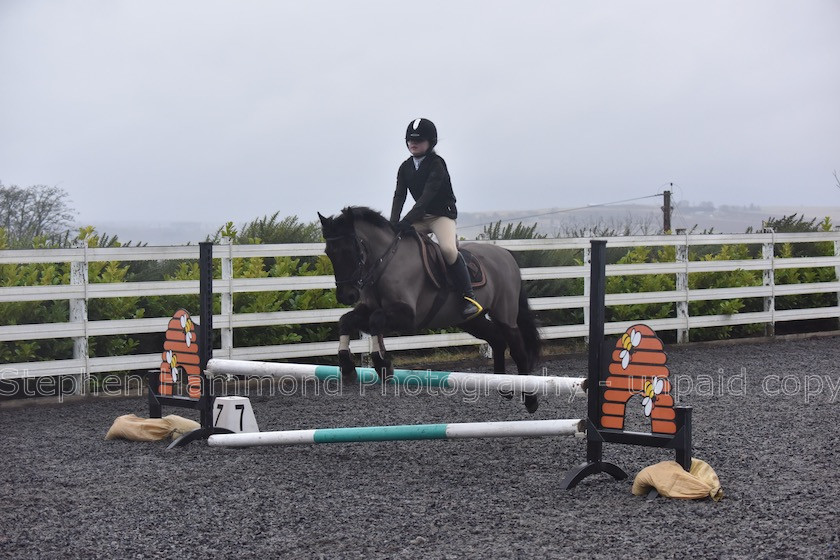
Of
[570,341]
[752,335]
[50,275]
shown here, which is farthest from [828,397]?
[50,275]

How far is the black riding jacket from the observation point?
5859mm

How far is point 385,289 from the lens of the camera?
5590mm

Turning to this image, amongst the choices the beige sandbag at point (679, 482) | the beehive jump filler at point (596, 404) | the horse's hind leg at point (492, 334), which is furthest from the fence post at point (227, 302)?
the beige sandbag at point (679, 482)

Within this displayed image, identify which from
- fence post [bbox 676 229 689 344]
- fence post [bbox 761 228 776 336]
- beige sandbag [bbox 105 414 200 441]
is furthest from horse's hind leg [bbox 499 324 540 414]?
fence post [bbox 761 228 776 336]

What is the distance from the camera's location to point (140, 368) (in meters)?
7.91

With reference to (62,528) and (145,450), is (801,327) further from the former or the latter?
(62,528)

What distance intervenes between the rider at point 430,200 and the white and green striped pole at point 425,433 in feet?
4.58

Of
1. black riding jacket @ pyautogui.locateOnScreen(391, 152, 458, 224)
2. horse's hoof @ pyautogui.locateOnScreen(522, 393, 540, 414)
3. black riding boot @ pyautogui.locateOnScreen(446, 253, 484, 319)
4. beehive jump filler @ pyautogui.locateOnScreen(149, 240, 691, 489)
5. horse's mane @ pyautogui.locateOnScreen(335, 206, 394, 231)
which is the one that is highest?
black riding jacket @ pyautogui.locateOnScreen(391, 152, 458, 224)

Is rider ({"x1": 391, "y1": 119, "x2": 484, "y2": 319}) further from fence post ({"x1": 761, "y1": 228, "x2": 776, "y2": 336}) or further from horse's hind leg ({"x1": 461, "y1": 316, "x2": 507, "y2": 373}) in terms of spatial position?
fence post ({"x1": 761, "y1": 228, "x2": 776, "y2": 336})

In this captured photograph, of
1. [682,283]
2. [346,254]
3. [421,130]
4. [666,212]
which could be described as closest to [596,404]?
[346,254]

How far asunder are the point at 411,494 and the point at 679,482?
1330 mm

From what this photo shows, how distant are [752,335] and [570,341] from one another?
2.93 metres

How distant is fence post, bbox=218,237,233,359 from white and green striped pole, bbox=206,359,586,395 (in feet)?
8.03

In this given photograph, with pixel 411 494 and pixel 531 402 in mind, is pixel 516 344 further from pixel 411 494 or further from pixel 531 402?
pixel 411 494
